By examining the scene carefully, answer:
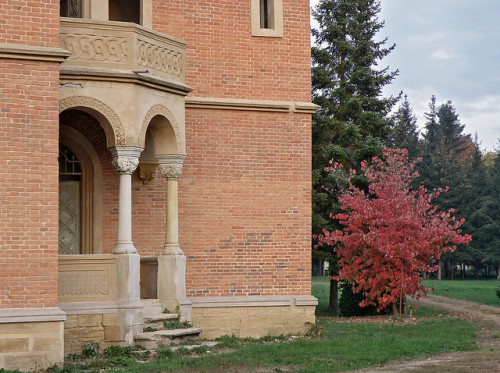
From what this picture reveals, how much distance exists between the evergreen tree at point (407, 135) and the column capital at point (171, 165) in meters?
41.8

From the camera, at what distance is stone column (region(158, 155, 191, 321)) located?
597 inches

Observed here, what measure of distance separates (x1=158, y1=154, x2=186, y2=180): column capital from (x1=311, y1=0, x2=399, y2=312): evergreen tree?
1199 centimetres

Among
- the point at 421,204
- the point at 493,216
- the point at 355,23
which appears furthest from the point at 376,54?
the point at 493,216

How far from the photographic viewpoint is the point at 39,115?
12367mm

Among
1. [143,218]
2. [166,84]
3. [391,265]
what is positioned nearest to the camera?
[166,84]

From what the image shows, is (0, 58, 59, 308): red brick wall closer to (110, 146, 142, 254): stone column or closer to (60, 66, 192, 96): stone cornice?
(60, 66, 192, 96): stone cornice

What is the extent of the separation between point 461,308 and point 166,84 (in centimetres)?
1622

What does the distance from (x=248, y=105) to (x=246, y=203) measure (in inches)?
80.8

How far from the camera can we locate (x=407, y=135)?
65375mm

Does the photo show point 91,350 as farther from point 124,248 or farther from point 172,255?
point 172,255

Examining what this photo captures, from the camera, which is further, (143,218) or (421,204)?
(421,204)

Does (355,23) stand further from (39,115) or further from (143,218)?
(39,115)

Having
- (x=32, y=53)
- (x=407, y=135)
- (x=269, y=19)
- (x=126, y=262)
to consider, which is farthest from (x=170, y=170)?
(x=407, y=135)

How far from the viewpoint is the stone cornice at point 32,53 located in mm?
12156
